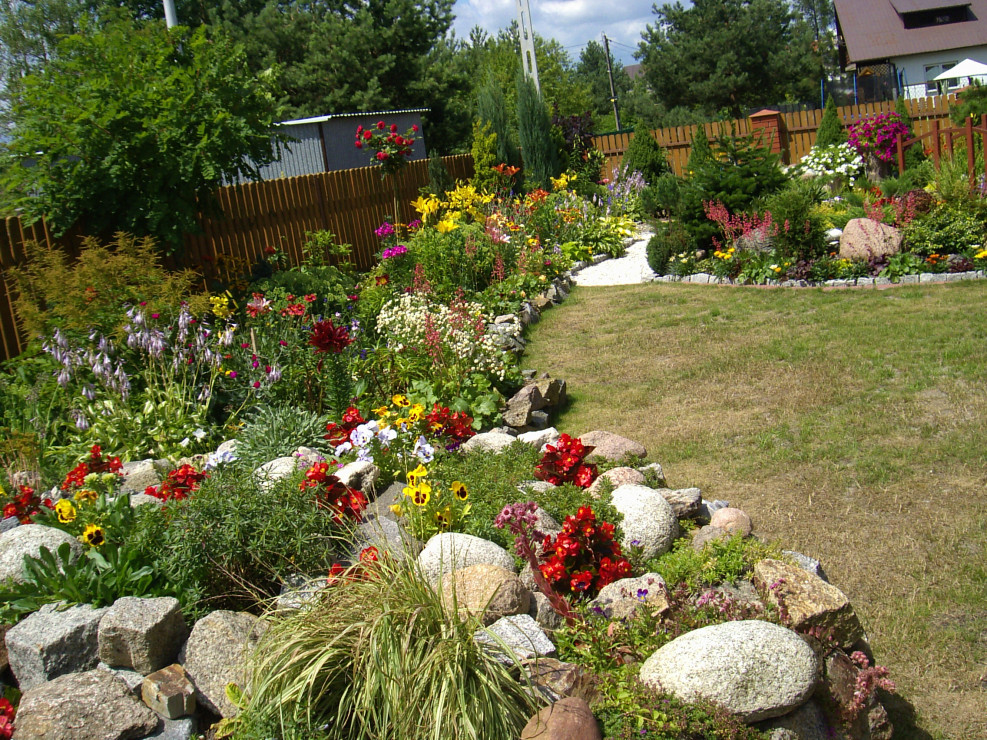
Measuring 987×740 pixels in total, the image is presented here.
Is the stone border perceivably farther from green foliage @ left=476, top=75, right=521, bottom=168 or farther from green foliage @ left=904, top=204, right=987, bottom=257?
green foliage @ left=476, top=75, right=521, bottom=168

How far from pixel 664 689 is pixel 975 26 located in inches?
1710

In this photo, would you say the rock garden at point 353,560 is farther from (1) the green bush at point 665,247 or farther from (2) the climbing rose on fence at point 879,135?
(2) the climbing rose on fence at point 879,135

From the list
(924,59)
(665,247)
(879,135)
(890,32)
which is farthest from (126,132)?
(890,32)

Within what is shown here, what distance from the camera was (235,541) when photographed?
347 centimetres

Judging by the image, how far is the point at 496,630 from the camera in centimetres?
308

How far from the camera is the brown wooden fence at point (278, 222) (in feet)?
23.1

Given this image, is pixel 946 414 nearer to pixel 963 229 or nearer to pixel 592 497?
pixel 592 497

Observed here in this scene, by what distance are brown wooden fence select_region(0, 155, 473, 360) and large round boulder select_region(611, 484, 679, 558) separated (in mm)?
5606

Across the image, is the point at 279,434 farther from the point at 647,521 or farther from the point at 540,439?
the point at 647,521

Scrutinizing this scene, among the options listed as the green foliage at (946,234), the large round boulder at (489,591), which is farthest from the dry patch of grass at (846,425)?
the large round boulder at (489,591)

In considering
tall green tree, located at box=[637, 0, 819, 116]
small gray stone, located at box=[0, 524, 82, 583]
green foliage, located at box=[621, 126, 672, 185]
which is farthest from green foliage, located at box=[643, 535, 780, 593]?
tall green tree, located at box=[637, 0, 819, 116]

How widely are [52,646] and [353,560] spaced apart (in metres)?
1.17

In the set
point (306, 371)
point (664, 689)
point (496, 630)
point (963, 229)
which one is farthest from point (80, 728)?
point (963, 229)

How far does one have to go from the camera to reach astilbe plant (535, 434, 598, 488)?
4445mm
